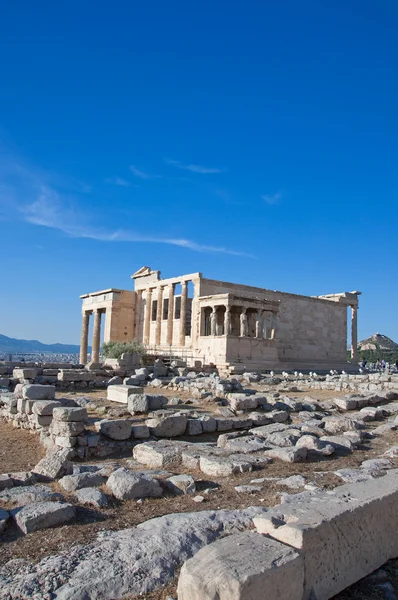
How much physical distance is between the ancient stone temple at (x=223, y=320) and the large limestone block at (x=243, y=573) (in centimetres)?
2858

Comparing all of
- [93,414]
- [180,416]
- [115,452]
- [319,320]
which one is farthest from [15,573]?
[319,320]

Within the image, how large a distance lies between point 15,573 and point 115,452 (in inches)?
210

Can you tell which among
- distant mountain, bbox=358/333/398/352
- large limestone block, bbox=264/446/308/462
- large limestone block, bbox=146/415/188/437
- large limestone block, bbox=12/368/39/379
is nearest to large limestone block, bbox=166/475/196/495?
large limestone block, bbox=264/446/308/462

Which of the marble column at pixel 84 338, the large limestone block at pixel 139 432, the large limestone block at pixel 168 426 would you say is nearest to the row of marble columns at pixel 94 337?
the marble column at pixel 84 338

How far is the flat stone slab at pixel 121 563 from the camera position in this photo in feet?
10.4

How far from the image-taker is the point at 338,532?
11.8 feet

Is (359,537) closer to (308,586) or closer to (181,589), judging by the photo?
(308,586)

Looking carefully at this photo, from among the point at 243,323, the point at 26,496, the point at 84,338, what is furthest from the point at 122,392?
the point at 84,338

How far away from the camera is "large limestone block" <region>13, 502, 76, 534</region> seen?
4245mm

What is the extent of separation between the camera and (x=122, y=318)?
42000 mm

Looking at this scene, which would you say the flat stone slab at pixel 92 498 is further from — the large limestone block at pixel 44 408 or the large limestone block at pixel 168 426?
the large limestone block at pixel 44 408

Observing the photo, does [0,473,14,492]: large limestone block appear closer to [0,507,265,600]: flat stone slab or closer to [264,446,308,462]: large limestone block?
[0,507,265,600]: flat stone slab

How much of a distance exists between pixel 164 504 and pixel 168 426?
4.47 meters

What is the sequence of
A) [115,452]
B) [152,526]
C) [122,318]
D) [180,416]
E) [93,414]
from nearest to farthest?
[152,526] → [115,452] → [180,416] → [93,414] → [122,318]
